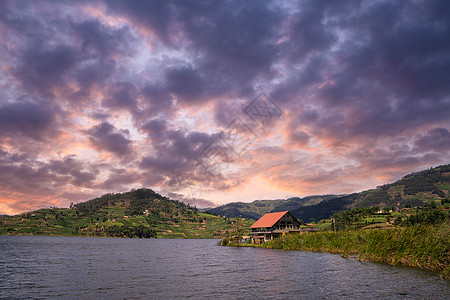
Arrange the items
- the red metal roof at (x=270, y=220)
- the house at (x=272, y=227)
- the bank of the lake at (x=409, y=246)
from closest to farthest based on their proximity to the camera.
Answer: the bank of the lake at (x=409, y=246)
the house at (x=272, y=227)
the red metal roof at (x=270, y=220)

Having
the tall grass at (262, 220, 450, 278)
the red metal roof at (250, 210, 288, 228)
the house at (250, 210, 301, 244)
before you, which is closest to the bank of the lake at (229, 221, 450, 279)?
the tall grass at (262, 220, 450, 278)

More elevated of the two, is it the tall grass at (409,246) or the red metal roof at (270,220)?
the red metal roof at (270,220)

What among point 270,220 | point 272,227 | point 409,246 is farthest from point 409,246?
point 270,220

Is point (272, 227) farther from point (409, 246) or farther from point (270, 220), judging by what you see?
point (409, 246)

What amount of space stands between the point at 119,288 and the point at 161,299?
326 inches

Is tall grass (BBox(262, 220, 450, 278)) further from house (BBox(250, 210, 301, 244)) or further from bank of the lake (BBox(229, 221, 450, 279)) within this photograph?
house (BBox(250, 210, 301, 244))

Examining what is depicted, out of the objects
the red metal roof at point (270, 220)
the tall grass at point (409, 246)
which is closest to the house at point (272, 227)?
the red metal roof at point (270, 220)

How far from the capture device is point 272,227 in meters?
119

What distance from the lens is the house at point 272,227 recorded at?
117m

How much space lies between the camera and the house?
385ft

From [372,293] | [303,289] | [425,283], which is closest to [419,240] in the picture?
[425,283]

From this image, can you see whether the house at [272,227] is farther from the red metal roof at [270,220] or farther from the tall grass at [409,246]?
the tall grass at [409,246]

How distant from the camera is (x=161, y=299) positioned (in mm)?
25453

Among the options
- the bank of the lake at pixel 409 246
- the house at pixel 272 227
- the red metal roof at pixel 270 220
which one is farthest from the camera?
the red metal roof at pixel 270 220
